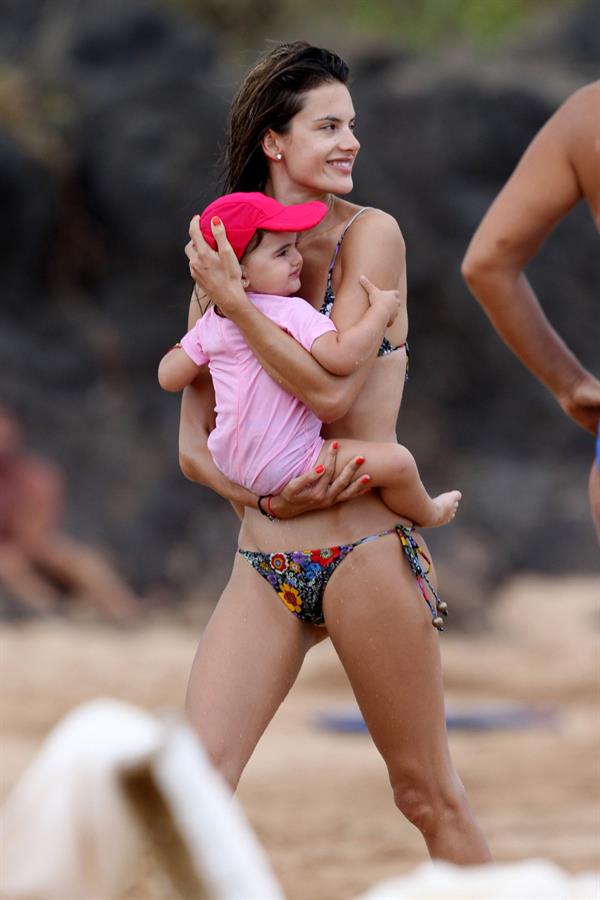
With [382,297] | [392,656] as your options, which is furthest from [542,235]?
[392,656]

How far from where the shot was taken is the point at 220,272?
10.4 feet

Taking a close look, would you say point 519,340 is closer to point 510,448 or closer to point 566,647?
point 566,647

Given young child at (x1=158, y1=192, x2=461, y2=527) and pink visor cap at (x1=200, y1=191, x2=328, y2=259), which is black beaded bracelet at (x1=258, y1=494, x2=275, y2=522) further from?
pink visor cap at (x1=200, y1=191, x2=328, y2=259)

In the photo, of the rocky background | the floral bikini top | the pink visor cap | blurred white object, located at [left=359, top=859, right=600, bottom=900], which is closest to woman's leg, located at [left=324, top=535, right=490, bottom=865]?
the floral bikini top

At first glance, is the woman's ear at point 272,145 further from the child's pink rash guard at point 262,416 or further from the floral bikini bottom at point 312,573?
the floral bikini bottom at point 312,573

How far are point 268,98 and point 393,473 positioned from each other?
2.95 ft

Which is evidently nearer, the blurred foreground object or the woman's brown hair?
the blurred foreground object

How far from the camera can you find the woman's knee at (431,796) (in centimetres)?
321

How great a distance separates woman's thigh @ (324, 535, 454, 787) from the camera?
3197 mm

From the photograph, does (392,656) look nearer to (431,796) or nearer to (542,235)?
(431,796)

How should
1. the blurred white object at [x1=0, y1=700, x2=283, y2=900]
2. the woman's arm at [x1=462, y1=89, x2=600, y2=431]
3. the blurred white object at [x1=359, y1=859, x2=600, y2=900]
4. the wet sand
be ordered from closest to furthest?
the blurred white object at [x1=0, y1=700, x2=283, y2=900], the blurred white object at [x1=359, y1=859, x2=600, y2=900], the woman's arm at [x1=462, y1=89, x2=600, y2=431], the wet sand

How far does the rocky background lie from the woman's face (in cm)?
794

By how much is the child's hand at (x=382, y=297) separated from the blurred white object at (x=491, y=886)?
163 centimetres

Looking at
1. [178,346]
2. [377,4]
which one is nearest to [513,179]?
[178,346]
